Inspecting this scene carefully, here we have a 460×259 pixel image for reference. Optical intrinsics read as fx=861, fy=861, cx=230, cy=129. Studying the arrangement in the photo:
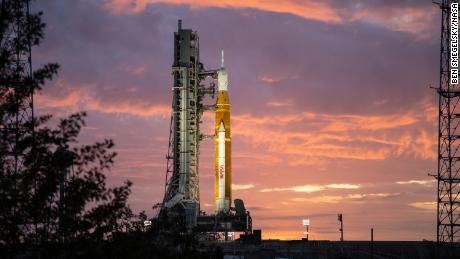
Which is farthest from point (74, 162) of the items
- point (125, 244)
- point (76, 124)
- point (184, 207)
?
point (184, 207)

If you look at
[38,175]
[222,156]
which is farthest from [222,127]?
[38,175]

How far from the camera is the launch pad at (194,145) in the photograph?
125 meters

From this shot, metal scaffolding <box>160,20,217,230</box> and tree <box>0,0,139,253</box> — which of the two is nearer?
tree <box>0,0,139,253</box>

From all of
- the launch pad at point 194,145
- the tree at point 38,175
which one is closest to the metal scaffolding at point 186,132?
the launch pad at point 194,145

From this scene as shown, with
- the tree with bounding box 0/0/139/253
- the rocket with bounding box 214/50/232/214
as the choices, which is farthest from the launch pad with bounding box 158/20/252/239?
the tree with bounding box 0/0/139/253

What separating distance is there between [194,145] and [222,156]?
493 cm

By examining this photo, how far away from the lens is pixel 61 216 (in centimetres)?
3359

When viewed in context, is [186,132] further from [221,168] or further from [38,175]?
[38,175]

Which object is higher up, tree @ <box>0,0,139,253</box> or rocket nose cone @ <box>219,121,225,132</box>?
rocket nose cone @ <box>219,121,225,132</box>

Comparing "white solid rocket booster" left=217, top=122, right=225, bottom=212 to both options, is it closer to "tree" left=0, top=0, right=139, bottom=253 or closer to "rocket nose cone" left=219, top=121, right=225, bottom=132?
"rocket nose cone" left=219, top=121, right=225, bottom=132

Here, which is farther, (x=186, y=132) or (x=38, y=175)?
(x=186, y=132)

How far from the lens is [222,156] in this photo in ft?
421

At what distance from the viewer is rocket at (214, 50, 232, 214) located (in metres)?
128

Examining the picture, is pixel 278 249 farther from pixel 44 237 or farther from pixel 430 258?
pixel 44 237
